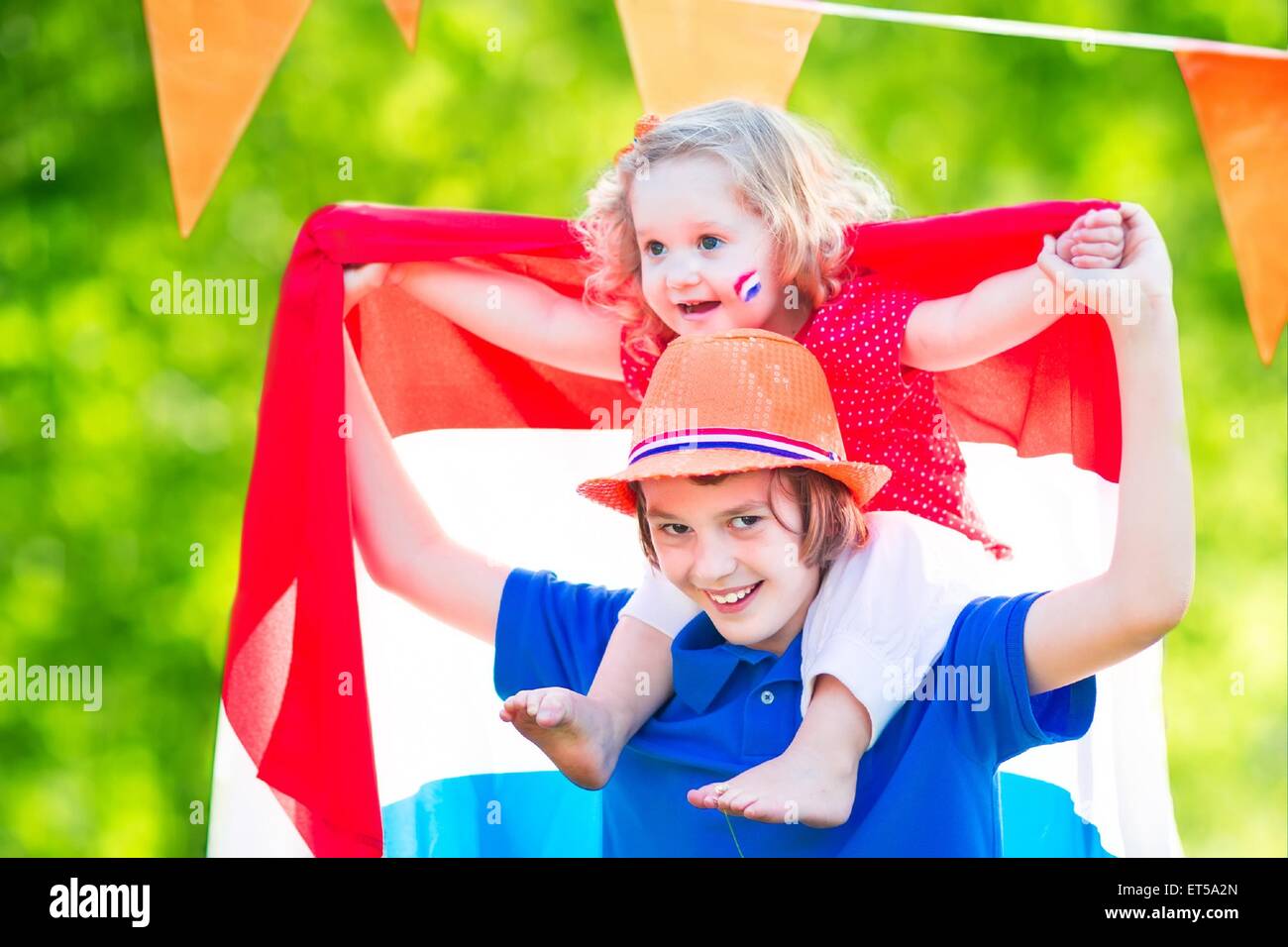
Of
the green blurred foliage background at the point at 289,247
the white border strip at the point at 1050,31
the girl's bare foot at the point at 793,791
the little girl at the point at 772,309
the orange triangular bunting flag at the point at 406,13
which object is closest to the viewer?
the girl's bare foot at the point at 793,791

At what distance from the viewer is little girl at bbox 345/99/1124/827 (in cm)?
142

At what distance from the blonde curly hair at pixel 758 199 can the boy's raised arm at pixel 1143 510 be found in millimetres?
270

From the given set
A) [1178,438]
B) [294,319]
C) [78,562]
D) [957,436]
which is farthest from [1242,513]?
[78,562]

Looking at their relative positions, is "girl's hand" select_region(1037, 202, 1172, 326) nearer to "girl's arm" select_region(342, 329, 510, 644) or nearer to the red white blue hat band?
the red white blue hat band

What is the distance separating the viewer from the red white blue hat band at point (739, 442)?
1.39 metres

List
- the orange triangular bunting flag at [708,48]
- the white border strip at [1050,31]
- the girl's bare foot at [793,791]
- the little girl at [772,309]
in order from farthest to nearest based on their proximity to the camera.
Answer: the orange triangular bunting flag at [708,48] < the white border strip at [1050,31] < the little girl at [772,309] < the girl's bare foot at [793,791]

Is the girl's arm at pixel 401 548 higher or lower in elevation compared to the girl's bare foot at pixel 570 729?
higher

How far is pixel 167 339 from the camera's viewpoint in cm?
297

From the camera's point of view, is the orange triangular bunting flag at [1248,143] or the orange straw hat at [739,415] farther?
the orange triangular bunting flag at [1248,143]

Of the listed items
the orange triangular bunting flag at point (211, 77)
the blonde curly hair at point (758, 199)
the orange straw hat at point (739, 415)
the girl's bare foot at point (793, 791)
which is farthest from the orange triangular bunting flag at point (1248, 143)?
the orange triangular bunting flag at point (211, 77)

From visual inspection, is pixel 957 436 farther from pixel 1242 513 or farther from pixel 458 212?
pixel 1242 513

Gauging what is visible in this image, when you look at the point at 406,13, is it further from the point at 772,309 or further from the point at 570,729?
the point at 570,729

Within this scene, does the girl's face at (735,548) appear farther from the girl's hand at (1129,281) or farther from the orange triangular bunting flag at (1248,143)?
the orange triangular bunting flag at (1248,143)

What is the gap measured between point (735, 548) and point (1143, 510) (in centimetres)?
35
